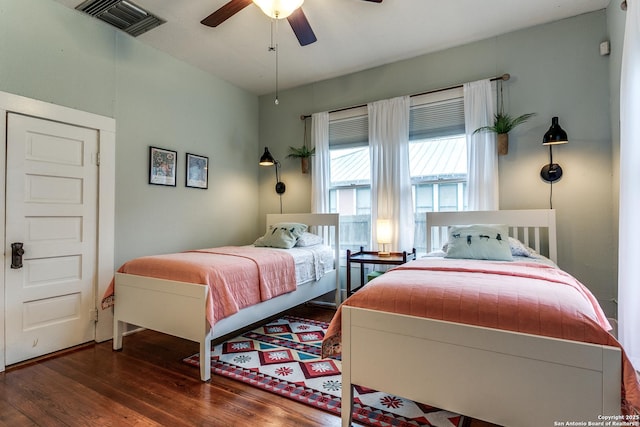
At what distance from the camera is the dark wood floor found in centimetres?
171

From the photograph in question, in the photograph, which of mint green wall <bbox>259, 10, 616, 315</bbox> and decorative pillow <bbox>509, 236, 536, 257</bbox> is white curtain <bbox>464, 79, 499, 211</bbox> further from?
decorative pillow <bbox>509, 236, 536, 257</bbox>

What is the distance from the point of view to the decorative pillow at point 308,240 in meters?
→ 3.61

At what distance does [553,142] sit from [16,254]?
4249 millimetres

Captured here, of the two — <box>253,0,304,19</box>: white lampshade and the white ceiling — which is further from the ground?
the white ceiling

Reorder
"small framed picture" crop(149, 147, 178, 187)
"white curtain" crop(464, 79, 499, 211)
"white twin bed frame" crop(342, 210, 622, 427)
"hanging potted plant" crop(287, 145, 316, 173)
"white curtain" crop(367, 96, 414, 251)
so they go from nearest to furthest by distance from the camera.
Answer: "white twin bed frame" crop(342, 210, 622, 427) → "white curtain" crop(464, 79, 499, 211) → "small framed picture" crop(149, 147, 178, 187) → "white curtain" crop(367, 96, 414, 251) → "hanging potted plant" crop(287, 145, 316, 173)

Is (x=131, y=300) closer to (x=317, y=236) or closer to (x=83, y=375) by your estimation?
(x=83, y=375)

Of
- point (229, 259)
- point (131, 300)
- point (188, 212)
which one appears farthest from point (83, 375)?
point (188, 212)

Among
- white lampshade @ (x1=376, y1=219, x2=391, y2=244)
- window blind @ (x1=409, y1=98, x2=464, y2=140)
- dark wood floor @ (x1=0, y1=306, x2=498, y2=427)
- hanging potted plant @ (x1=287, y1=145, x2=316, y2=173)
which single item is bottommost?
dark wood floor @ (x1=0, y1=306, x2=498, y2=427)

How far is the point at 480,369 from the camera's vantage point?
53.1 inches

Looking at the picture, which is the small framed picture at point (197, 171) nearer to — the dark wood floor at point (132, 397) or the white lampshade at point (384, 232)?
the dark wood floor at point (132, 397)

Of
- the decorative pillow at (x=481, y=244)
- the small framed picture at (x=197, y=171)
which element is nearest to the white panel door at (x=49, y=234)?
the small framed picture at (x=197, y=171)

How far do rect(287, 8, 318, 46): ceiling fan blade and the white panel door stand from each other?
1.96 metres

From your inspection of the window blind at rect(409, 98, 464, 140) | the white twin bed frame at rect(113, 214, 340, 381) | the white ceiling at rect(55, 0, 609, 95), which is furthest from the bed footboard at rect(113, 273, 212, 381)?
the window blind at rect(409, 98, 464, 140)

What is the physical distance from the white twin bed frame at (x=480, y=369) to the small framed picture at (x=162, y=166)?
2606 millimetres
